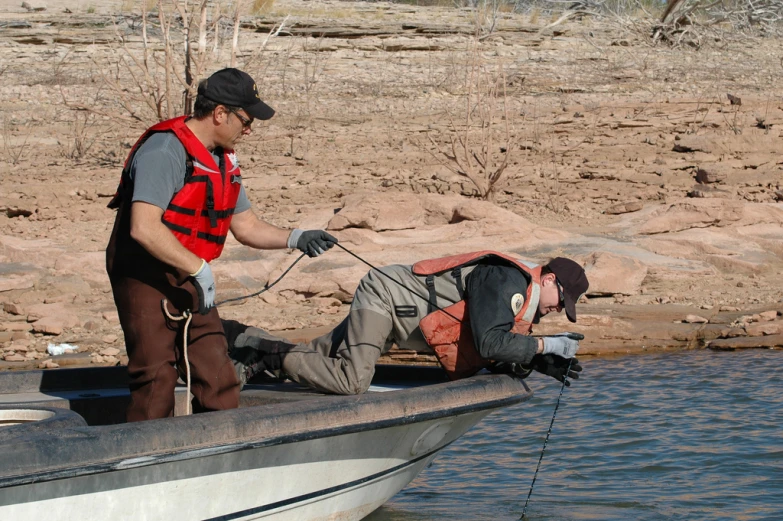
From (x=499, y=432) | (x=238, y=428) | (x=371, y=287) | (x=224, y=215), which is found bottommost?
(x=499, y=432)

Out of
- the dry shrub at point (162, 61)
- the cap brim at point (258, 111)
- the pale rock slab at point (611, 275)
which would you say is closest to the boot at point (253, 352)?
the cap brim at point (258, 111)

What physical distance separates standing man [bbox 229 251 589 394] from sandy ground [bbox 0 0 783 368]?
323 centimetres

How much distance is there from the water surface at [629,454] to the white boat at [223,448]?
Answer: 0.74 m

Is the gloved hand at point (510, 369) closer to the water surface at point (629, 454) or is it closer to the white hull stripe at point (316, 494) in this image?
the white hull stripe at point (316, 494)

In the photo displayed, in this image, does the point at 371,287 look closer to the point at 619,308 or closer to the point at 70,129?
the point at 619,308

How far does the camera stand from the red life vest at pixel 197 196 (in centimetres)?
383

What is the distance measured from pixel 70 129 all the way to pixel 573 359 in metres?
10.5

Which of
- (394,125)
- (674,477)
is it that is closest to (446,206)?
(394,125)

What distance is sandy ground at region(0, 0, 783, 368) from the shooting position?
8.65 metres

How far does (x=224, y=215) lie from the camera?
405 cm

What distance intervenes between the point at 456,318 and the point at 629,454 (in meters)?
2.01

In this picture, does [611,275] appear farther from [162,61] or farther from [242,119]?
[162,61]

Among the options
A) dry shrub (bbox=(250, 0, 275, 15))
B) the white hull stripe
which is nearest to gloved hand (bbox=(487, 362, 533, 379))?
the white hull stripe

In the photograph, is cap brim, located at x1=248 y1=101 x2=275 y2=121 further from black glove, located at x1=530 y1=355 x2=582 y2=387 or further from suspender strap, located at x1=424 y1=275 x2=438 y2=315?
black glove, located at x1=530 y1=355 x2=582 y2=387
